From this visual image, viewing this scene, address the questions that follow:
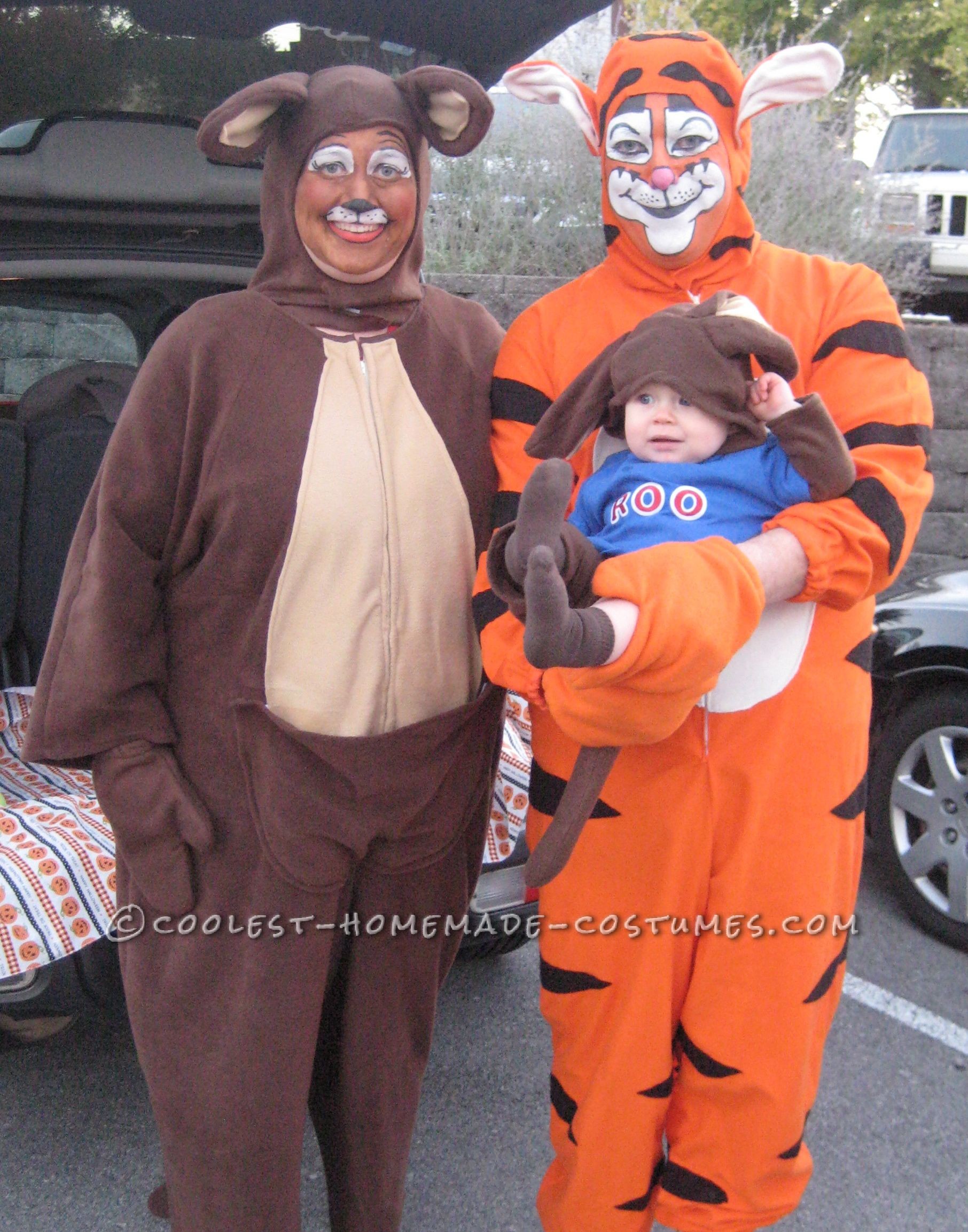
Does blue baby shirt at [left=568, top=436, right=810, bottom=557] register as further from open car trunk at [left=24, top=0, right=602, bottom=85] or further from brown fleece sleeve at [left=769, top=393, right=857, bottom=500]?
open car trunk at [left=24, top=0, right=602, bottom=85]

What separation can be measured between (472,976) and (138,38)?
2.53 m

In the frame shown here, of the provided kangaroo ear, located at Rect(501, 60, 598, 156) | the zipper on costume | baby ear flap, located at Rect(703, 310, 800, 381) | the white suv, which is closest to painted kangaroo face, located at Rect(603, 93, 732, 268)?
kangaroo ear, located at Rect(501, 60, 598, 156)

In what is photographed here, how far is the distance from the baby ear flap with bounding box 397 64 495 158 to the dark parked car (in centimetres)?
235

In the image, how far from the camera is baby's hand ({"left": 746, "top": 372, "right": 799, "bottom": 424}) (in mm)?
1673

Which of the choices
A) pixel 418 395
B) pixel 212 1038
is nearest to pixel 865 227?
pixel 418 395

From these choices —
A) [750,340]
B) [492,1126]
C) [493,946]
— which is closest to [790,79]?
[750,340]

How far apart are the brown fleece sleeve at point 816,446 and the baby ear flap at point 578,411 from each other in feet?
0.82

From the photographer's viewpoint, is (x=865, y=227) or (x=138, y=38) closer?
(x=138, y=38)

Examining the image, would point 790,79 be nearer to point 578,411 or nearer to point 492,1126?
point 578,411

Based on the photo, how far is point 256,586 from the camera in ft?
6.02

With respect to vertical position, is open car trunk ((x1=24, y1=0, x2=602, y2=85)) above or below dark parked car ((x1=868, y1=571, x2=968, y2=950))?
above

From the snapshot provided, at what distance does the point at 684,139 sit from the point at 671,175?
8 cm

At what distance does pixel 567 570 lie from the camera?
62.0 inches

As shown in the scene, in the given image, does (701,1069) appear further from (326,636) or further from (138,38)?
(138,38)
